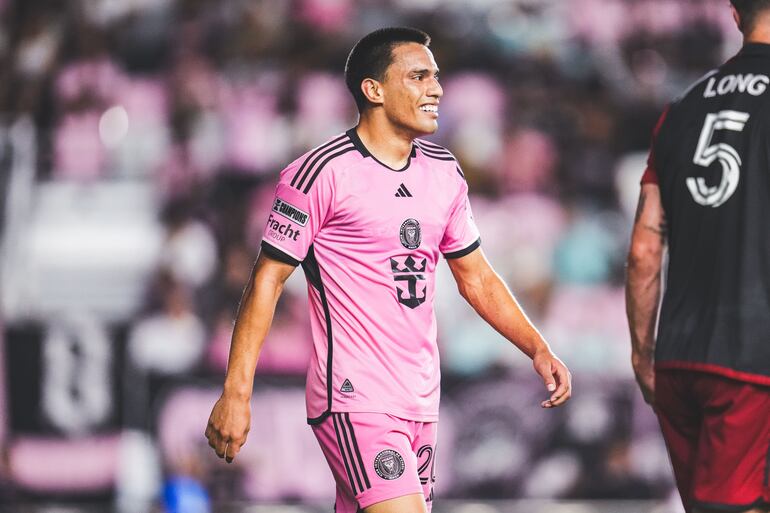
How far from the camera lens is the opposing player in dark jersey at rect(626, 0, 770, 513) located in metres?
4.38

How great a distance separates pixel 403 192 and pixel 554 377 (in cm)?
92

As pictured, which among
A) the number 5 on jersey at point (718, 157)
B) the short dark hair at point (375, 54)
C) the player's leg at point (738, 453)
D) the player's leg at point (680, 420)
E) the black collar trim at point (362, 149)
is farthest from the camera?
the short dark hair at point (375, 54)

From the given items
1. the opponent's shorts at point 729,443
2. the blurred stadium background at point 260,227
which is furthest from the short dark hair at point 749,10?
the blurred stadium background at point 260,227

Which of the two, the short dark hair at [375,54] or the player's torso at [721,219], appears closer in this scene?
the player's torso at [721,219]

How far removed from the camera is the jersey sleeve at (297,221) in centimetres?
467

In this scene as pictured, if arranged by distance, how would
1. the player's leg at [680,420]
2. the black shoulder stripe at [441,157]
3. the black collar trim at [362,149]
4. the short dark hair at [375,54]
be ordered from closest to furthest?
the player's leg at [680,420]
the black collar trim at [362,149]
the short dark hair at [375,54]
the black shoulder stripe at [441,157]

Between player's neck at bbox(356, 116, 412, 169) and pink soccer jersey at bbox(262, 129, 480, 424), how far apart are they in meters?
0.05

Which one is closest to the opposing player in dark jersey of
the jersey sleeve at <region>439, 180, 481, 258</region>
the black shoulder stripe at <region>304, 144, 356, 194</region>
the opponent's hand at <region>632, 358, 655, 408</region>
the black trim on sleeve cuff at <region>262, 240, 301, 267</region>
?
the opponent's hand at <region>632, 358, 655, 408</region>

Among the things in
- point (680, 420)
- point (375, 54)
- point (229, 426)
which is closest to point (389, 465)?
point (229, 426)

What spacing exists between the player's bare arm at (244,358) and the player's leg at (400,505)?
1.84 feet

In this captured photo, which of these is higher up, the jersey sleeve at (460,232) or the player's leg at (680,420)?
the jersey sleeve at (460,232)

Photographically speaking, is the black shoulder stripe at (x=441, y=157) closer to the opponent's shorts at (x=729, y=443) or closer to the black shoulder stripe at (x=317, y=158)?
the black shoulder stripe at (x=317, y=158)

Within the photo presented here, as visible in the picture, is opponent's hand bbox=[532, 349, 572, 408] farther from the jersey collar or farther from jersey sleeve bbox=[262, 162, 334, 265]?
the jersey collar

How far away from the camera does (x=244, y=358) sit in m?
4.56
